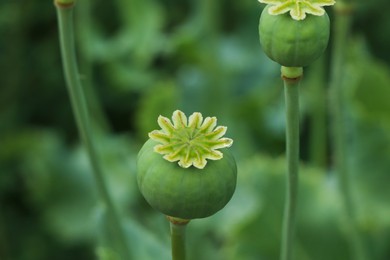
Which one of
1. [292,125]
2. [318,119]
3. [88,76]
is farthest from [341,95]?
[88,76]

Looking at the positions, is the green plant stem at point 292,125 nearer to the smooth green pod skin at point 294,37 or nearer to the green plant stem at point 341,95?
the smooth green pod skin at point 294,37

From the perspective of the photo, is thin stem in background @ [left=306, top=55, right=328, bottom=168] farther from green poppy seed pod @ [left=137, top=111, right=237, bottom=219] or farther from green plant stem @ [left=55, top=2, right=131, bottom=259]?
green poppy seed pod @ [left=137, top=111, right=237, bottom=219]

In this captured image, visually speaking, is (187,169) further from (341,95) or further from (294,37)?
(341,95)

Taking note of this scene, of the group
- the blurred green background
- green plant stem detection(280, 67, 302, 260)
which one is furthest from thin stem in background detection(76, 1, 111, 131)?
green plant stem detection(280, 67, 302, 260)

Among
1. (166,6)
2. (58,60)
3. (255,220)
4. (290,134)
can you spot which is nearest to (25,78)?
(58,60)

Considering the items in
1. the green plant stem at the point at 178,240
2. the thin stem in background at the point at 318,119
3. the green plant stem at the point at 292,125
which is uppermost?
the thin stem in background at the point at 318,119

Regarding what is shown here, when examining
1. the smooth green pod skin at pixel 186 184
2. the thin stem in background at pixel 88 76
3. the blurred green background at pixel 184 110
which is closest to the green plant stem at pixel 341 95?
the blurred green background at pixel 184 110
